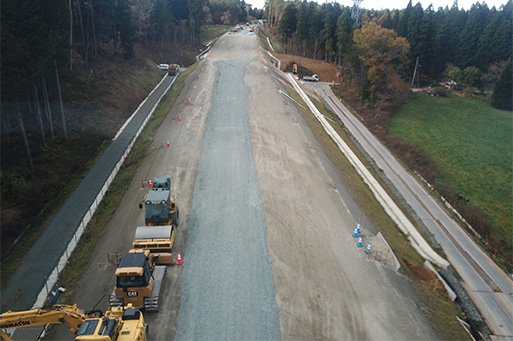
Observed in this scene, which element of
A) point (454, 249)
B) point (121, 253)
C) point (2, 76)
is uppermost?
point (2, 76)

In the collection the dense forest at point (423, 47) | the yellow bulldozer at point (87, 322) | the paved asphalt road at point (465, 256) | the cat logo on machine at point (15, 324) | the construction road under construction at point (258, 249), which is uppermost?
the dense forest at point (423, 47)

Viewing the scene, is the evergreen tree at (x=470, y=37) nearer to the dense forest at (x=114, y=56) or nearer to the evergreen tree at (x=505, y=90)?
the dense forest at (x=114, y=56)

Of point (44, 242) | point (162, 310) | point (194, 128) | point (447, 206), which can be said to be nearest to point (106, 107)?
point (194, 128)

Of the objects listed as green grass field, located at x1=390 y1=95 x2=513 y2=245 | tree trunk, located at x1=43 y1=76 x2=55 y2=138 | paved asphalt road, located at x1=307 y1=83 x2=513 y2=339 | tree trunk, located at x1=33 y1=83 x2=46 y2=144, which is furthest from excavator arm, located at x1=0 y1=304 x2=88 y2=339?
green grass field, located at x1=390 y1=95 x2=513 y2=245

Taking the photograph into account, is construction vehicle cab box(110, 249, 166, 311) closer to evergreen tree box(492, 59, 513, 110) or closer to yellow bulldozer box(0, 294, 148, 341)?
yellow bulldozer box(0, 294, 148, 341)

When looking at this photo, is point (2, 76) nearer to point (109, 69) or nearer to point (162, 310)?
point (162, 310)

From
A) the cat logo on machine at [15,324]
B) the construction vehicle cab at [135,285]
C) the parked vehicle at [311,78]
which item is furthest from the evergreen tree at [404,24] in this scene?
the cat logo on machine at [15,324]
